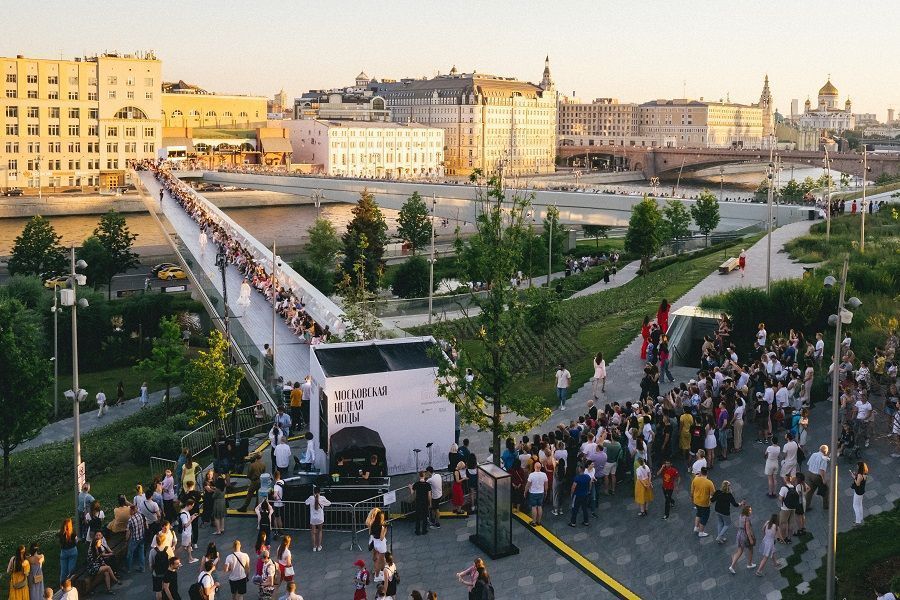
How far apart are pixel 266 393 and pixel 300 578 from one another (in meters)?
7.11

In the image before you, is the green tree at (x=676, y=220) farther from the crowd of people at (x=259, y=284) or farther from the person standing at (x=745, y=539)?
the person standing at (x=745, y=539)

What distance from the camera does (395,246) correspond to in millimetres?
56938

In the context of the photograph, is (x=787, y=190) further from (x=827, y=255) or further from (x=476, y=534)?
(x=476, y=534)

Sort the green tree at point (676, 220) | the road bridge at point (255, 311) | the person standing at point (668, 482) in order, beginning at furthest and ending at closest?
the green tree at point (676, 220) < the road bridge at point (255, 311) < the person standing at point (668, 482)

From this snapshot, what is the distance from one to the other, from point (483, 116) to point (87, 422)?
10953cm

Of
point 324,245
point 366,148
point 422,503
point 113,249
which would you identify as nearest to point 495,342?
point 422,503

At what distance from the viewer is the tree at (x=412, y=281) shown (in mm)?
36969

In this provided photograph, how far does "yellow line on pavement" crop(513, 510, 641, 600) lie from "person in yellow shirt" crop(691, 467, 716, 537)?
1362 millimetres

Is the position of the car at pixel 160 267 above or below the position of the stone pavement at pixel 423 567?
above

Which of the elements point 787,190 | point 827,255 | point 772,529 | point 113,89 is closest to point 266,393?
point 772,529

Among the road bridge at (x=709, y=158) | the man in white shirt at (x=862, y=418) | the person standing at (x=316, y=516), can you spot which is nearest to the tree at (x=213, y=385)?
the person standing at (x=316, y=516)

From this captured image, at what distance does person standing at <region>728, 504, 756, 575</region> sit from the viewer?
1046 cm

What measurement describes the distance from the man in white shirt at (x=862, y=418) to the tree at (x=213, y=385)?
33.1 ft

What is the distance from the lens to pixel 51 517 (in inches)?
591
